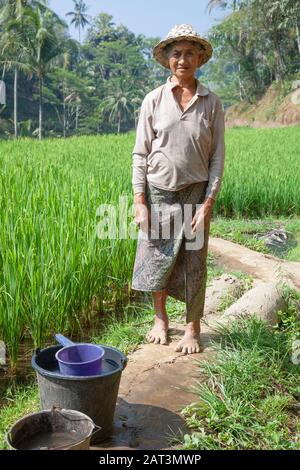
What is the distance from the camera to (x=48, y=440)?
1.88m

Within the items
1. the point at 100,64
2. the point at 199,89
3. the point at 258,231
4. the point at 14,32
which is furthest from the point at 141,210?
the point at 100,64

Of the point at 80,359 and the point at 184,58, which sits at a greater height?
the point at 184,58

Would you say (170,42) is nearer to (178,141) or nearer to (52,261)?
(178,141)

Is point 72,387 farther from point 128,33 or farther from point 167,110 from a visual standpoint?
point 128,33

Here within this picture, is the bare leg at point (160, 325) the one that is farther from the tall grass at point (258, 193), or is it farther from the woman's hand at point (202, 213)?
the tall grass at point (258, 193)

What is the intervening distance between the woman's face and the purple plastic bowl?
1.34 metres

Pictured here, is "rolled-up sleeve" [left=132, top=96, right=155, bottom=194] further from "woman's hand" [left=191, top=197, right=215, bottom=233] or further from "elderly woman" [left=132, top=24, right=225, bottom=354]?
"woman's hand" [left=191, top=197, right=215, bottom=233]

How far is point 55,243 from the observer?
10.8 feet

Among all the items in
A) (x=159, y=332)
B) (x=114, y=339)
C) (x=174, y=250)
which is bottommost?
(x=114, y=339)

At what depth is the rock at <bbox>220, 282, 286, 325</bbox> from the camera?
3.21 m

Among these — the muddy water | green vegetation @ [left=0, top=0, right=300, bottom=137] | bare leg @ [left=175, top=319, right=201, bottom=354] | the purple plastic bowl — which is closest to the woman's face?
bare leg @ [left=175, top=319, right=201, bottom=354]

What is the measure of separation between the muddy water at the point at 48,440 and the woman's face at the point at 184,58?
1.66m

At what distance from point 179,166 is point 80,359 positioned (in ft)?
3.46
